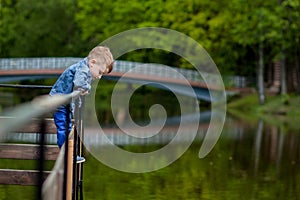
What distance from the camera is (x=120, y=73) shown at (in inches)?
1335

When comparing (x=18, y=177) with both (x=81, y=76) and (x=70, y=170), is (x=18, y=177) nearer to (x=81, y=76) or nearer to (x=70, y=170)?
(x=81, y=76)

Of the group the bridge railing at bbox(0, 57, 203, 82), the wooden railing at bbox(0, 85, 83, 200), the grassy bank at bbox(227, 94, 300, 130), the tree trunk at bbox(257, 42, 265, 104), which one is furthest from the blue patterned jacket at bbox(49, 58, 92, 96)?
the tree trunk at bbox(257, 42, 265, 104)

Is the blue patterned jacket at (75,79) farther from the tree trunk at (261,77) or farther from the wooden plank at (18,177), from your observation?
the tree trunk at (261,77)

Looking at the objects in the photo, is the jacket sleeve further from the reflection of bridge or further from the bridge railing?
the bridge railing

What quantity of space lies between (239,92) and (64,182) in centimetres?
3333

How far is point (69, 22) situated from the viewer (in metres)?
45.7

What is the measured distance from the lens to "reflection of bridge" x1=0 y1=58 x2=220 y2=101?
113ft

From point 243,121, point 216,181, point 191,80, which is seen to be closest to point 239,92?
point 191,80

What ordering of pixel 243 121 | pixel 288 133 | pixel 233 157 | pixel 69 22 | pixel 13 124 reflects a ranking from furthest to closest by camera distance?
pixel 69 22 → pixel 243 121 → pixel 288 133 → pixel 233 157 → pixel 13 124

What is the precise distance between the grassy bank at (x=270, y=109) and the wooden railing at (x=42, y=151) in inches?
739

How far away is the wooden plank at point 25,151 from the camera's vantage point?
670cm

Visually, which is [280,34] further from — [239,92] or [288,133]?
[288,133]

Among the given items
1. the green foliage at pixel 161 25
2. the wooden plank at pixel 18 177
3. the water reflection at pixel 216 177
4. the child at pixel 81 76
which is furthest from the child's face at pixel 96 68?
the green foliage at pixel 161 25

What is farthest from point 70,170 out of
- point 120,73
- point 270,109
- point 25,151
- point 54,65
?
point 54,65
